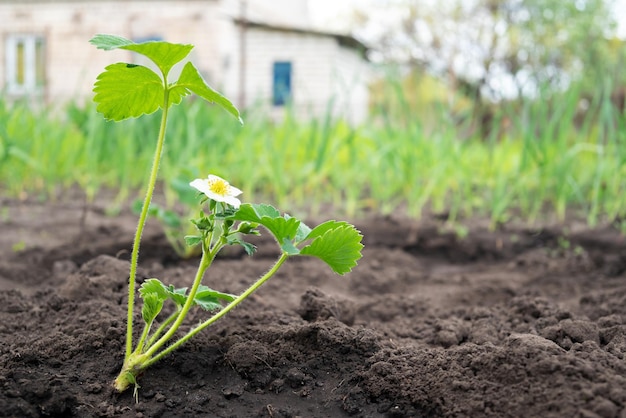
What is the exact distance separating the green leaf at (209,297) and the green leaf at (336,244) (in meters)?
0.16

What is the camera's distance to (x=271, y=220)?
38.5 inches

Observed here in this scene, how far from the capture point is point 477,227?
2857mm

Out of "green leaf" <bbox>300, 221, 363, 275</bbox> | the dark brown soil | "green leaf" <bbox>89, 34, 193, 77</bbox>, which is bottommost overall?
the dark brown soil

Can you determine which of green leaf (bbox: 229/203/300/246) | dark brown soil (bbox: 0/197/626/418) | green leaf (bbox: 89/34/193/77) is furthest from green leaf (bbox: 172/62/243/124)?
dark brown soil (bbox: 0/197/626/418)

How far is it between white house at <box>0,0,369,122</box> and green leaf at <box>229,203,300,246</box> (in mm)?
10690

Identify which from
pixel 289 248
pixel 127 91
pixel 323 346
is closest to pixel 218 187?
pixel 289 248

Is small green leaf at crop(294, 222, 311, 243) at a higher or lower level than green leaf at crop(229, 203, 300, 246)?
lower

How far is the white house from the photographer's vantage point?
11.6 meters

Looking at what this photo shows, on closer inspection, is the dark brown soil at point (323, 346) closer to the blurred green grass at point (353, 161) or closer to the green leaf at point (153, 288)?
the green leaf at point (153, 288)

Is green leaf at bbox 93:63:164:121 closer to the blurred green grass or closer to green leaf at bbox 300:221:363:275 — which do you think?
green leaf at bbox 300:221:363:275

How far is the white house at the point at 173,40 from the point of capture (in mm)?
11609

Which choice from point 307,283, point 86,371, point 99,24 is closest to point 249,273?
point 307,283

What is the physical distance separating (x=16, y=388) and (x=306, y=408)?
0.46m

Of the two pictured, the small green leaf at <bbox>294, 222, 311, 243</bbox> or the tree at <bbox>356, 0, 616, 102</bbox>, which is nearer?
the small green leaf at <bbox>294, 222, 311, 243</bbox>
